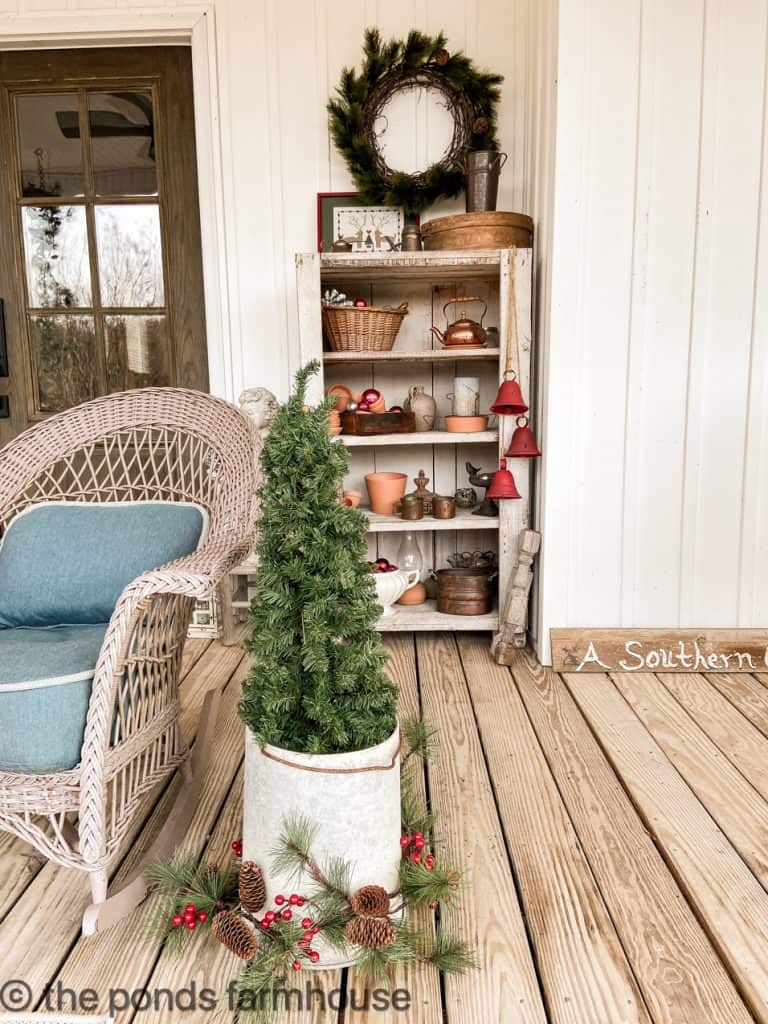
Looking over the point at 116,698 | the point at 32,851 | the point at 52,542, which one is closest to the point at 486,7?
the point at 52,542

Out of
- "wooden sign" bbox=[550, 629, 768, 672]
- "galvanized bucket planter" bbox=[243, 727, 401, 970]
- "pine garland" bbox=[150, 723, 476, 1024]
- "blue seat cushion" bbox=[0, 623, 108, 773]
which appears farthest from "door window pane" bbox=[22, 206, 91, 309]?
"pine garland" bbox=[150, 723, 476, 1024]

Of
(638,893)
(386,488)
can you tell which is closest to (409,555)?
(386,488)

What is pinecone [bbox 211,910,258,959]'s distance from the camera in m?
1.22

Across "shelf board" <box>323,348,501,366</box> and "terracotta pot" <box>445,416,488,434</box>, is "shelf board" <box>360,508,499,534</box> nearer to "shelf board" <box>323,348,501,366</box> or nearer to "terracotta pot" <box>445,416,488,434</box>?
"terracotta pot" <box>445,416,488,434</box>

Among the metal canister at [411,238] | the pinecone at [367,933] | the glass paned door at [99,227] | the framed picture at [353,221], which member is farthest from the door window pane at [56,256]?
the pinecone at [367,933]

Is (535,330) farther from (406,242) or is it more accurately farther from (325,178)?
(325,178)

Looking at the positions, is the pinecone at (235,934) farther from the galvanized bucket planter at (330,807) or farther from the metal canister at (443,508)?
the metal canister at (443,508)

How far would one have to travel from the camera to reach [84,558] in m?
1.73

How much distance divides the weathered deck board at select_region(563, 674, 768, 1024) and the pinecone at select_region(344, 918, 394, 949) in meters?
0.55

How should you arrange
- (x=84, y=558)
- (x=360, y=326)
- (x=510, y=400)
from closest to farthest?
(x=84, y=558) < (x=510, y=400) < (x=360, y=326)

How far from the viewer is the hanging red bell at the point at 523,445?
262 cm

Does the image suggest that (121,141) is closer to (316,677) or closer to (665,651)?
(316,677)

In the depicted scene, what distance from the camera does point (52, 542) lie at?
1.76m

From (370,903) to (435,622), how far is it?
63.8 inches
